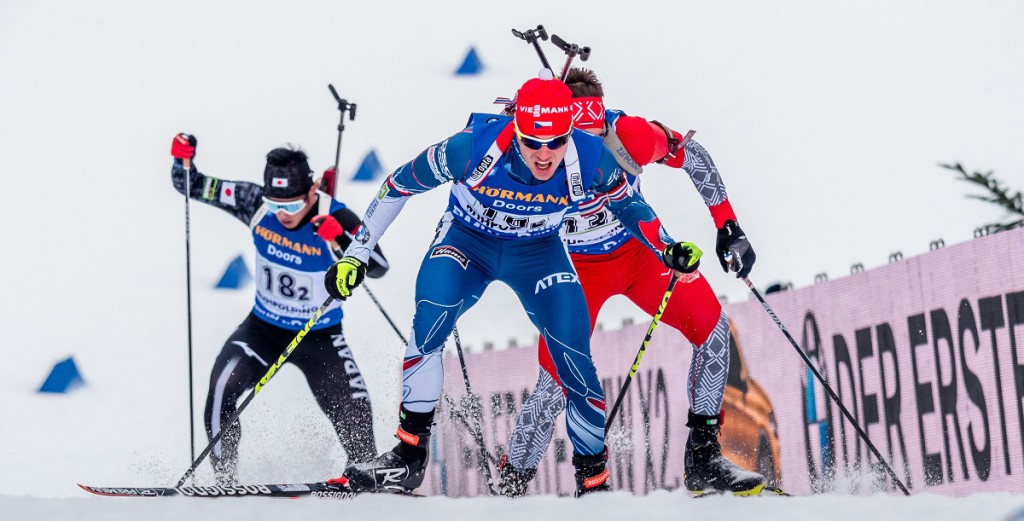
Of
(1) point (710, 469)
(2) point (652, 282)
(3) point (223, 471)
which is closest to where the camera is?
(1) point (710, 469)

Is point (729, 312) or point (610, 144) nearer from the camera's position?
point (610, 144)

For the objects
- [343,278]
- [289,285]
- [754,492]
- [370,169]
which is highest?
[370,169]

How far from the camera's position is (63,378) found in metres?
13.1

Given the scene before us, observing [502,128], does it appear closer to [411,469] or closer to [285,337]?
[411,469]

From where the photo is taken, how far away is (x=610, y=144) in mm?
5574

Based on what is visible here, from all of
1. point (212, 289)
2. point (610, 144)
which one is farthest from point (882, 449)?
point (212, 289)

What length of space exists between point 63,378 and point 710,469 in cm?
925

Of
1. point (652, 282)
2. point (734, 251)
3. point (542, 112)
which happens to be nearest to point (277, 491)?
point (542, 112)

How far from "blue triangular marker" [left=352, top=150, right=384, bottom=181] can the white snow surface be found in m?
0.13

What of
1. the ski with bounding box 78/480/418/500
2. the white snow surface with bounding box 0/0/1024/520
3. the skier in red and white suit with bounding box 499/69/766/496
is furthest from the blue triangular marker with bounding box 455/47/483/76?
the ski with bounding box 78/480/418/500

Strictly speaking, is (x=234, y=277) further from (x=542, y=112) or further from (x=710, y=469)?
(x=542, y=112)

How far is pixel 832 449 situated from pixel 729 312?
1.30m

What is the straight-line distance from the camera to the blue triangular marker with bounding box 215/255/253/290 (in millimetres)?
14555

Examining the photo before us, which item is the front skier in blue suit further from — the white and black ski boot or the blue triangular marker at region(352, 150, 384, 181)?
the blue triangular marker at region(352, 150, 384, 181)
